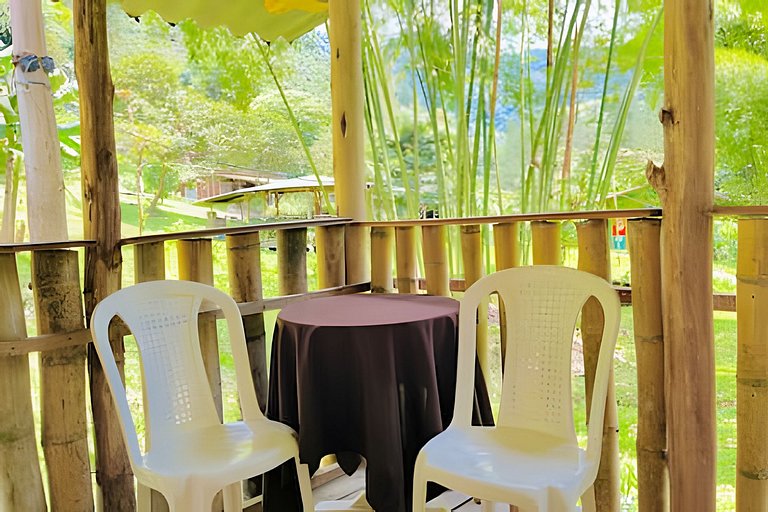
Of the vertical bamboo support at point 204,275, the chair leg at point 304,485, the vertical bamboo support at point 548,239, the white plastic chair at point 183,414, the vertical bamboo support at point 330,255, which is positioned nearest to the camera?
the white plastic chair at point 183,414

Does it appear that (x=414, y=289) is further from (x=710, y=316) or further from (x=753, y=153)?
(x=753, y=153)

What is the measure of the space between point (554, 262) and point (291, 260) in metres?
1.03

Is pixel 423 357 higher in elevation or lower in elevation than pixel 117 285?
lower

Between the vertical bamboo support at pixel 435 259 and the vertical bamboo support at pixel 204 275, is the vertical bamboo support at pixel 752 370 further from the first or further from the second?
the vertical bamboo support at pixel 204 275

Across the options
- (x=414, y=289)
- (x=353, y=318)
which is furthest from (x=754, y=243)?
(x=414, y=289)

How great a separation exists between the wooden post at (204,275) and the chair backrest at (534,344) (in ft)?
3.04

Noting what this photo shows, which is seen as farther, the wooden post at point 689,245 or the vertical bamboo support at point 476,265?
the vertical bamboo support at point 476,265

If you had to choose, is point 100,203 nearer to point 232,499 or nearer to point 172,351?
point 172,351

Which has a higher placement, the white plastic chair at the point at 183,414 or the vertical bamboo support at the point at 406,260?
the vertical bamboo support at the point at 406,260

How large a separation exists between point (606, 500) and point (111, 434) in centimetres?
162

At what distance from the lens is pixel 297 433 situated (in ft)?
5.85

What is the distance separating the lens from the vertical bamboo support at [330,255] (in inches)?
105

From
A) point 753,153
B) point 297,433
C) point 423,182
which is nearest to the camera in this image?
point 297,433

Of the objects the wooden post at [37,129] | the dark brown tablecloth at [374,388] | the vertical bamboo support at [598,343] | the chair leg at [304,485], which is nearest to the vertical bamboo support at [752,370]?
the vertical bamboo support at [598,343]
